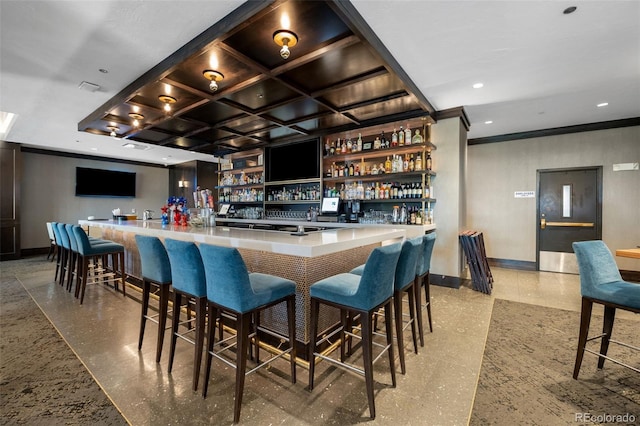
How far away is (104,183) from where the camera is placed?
8.55 metres

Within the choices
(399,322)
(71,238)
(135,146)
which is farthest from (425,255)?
(135,146)

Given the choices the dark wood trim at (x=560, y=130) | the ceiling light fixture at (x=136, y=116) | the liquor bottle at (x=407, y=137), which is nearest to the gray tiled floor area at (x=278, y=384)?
the liquor bottle at (x=407, y=137)

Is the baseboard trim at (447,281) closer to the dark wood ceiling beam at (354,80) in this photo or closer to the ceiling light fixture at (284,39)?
the dark wood ceiling beam at (354,80)

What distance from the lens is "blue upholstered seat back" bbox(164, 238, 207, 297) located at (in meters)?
1.91

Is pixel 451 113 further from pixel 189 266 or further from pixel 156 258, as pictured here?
pixel 156 258

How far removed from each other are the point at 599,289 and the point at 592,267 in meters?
0.15

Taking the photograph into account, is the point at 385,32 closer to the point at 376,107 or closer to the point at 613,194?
the point at 376,107

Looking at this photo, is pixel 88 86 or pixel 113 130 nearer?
pixel 88 86

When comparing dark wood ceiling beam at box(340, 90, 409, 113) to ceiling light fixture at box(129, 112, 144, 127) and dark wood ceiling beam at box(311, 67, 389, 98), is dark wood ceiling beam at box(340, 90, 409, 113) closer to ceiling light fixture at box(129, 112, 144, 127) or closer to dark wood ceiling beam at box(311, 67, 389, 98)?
dark wood ceiling beam at box(311, 67, 389, 98)

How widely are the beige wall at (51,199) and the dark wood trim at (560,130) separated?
10.5 metres

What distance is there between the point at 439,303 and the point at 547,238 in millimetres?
3538

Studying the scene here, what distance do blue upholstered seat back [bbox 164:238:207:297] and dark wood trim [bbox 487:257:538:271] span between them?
20.1 ft

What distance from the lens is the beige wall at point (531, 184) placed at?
15.9ft

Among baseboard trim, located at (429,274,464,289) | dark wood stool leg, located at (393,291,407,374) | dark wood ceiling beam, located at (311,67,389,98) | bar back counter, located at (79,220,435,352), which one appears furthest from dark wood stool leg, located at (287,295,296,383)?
baseboard trim, located at (429,274,464,289)
